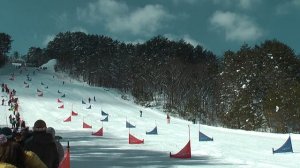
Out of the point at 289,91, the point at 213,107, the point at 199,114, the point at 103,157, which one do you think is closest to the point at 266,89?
the point at 289,91

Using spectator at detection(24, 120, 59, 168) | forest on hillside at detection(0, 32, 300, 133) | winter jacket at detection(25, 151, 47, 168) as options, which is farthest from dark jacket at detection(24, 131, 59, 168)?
forest on hillside at detection(0, 32, 300, 133)

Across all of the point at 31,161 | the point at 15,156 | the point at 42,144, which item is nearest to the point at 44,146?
the point at 42,144

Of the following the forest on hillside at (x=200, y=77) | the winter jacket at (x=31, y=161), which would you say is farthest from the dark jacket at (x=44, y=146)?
the forest on hillside at (x=200, y=77)

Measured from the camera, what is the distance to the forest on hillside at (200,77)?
58.0 meters

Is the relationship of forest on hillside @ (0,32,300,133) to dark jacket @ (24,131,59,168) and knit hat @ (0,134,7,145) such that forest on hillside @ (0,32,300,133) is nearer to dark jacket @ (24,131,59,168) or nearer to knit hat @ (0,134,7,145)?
dark jacket @ (24,131,59,168)

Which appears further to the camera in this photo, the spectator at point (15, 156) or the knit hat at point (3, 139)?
the knit hat at point (3, 139)

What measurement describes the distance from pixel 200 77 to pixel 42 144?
84030mm

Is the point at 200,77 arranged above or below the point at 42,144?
above

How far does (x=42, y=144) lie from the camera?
22.1 ft

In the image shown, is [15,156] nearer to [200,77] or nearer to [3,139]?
[3,139]

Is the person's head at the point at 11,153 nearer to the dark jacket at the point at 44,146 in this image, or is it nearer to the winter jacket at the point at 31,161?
the winter jacket at the point at 31,161

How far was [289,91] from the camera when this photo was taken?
5447cm

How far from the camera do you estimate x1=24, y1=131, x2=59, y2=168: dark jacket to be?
670 cm

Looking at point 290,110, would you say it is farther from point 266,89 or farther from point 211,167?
point 211,167
